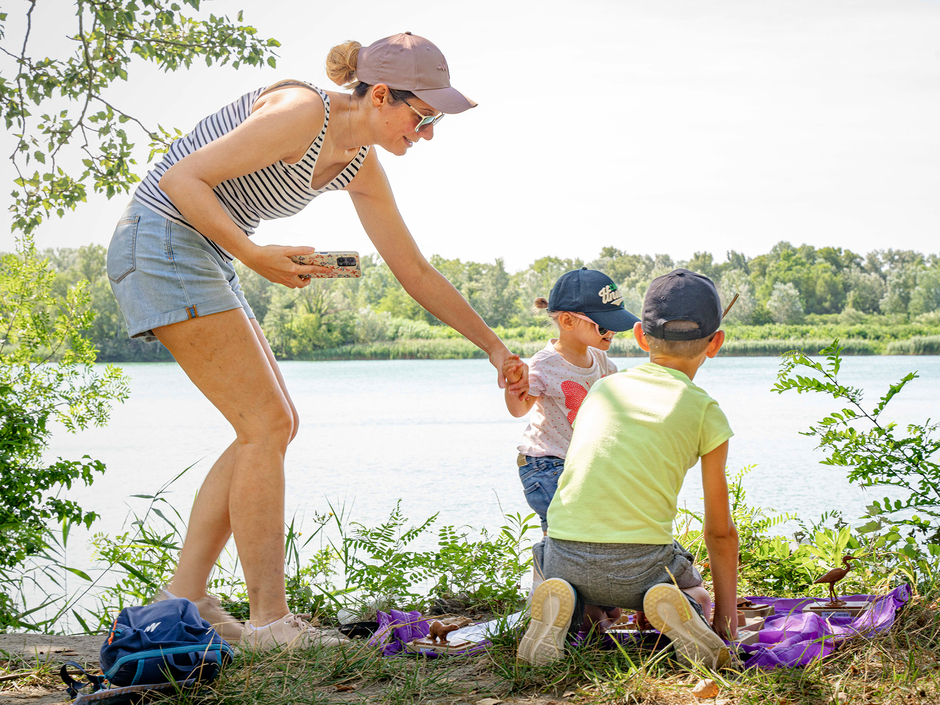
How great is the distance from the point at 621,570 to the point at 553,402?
0.95 meters

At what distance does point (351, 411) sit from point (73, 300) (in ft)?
24.2

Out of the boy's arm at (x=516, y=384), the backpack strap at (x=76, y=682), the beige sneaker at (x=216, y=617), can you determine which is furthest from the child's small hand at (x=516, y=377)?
the backpack strap at (x=76, y=682)

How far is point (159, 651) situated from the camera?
5.61ft

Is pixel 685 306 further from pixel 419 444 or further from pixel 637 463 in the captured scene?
pixel 419 444

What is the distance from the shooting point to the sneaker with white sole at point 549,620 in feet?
→ 6.04

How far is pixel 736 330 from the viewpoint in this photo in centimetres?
1381

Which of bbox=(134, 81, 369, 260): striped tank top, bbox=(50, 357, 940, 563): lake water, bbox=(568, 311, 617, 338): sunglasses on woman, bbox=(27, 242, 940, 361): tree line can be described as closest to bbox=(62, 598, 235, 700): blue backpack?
bbox=(134, 81, 369, 260): striped tank top

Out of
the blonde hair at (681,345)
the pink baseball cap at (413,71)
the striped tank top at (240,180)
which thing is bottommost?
the blonde hair at (681,345)

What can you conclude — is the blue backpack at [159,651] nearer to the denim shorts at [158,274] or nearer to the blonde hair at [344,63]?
the denim shorts at [158,274]

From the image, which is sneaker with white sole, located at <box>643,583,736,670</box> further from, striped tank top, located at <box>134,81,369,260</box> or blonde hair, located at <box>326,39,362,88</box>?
blonde hair, located at <box>326,39,362,88</box>

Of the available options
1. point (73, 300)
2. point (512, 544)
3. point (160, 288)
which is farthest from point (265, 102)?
point (73, 300)

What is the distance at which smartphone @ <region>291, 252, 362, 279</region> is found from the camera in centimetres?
210

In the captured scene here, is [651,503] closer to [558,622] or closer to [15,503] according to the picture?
[558,622]

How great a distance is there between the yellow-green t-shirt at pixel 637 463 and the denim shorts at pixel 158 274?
1068 millimetres
